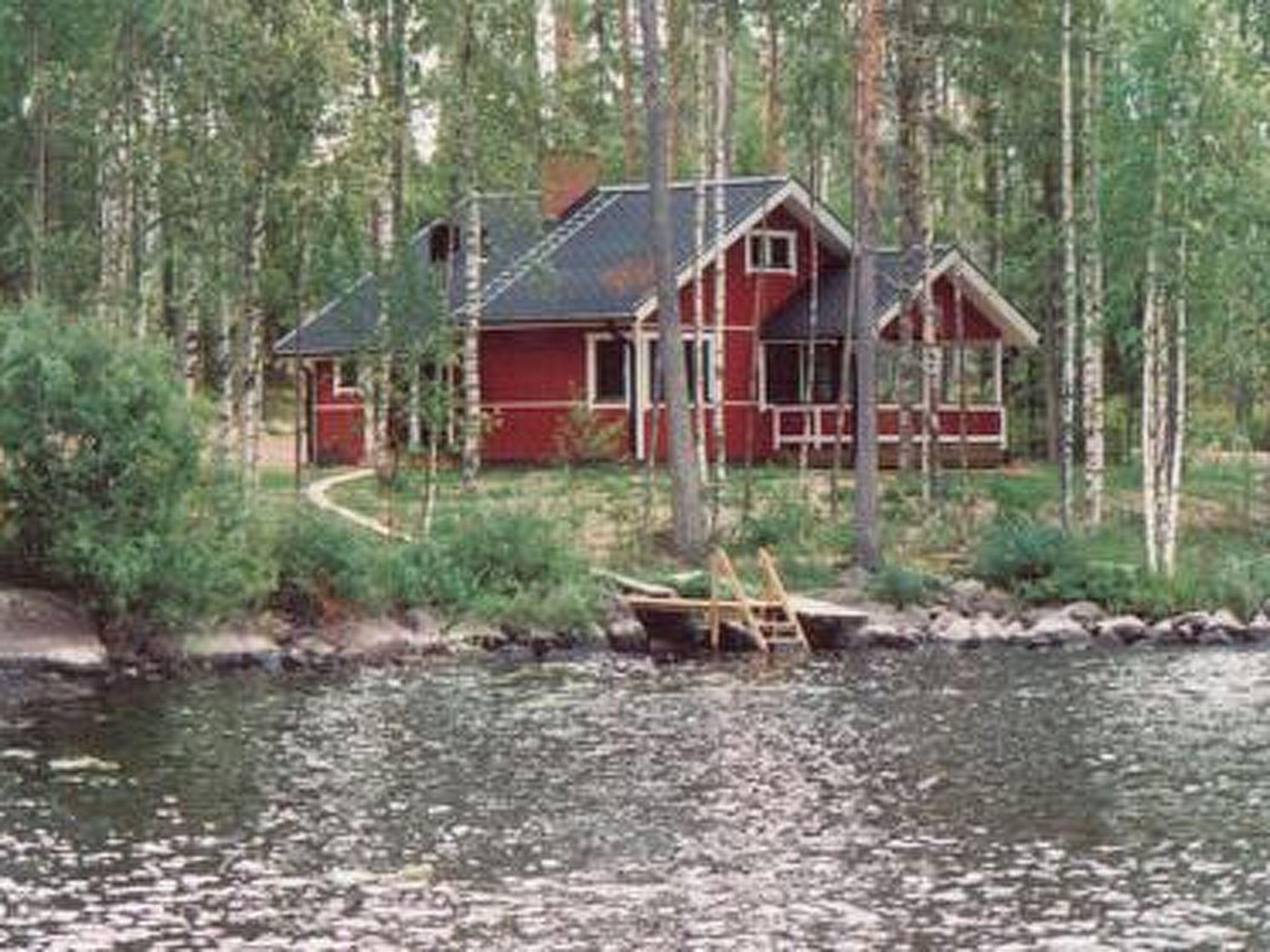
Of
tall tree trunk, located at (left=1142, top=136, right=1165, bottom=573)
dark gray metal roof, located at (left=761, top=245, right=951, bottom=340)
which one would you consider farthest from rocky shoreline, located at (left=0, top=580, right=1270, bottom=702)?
dark gray metal roof, located at (left=761, top=245, right=951, bottom=340)

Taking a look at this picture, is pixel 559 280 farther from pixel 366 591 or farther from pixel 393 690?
pixel 393 690

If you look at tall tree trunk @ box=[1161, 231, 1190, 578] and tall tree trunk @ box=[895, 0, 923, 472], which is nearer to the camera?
tall tree trunk @ box=[1161, 231, 1190, 578]

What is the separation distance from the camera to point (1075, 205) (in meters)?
36.2

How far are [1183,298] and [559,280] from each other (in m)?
12.8

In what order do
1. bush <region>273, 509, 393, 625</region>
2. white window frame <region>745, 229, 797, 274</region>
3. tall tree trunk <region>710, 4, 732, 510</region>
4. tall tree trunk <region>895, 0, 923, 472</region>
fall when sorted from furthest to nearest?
white window frame <region>745, 229, 797, 274</region> → tall tree trunk <region>710, 4, 732, 510</region> → tall tree trunk <region>895, 0, 923, 472</region> → bush <region>273, 509, 393, 625</region>

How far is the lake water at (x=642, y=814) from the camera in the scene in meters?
13.3

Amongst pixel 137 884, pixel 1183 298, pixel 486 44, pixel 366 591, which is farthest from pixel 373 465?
pixel 137 884

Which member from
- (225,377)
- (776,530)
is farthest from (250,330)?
(776,530)

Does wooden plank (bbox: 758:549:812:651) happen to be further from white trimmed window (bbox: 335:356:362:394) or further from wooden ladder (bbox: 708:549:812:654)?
white trimmed window (bbox: 335:356:362:394)

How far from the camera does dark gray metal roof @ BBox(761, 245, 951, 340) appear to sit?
42.9m

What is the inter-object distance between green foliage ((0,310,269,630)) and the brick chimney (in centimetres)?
2093

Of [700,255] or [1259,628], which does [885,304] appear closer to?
[700,255]

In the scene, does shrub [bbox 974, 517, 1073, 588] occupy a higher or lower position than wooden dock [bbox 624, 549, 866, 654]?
higher

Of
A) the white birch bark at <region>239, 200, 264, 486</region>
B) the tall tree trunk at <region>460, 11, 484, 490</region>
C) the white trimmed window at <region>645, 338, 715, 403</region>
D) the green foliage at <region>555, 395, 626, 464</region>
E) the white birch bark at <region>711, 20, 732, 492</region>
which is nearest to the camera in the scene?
the white birch bark at <region>239, 200, 264, 486</region>
